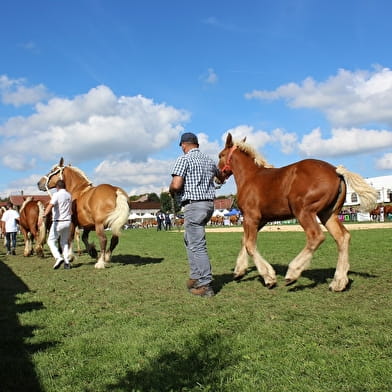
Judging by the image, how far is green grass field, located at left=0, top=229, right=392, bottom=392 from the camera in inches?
127

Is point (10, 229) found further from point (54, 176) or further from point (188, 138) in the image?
point (188, 138)

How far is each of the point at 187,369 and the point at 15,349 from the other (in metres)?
1.84

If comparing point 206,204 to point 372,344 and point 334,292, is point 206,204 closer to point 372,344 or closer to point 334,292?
point 334,292

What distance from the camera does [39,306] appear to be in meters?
6.17

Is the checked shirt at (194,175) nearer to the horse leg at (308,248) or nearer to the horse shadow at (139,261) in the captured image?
the horse leg at (308,248)

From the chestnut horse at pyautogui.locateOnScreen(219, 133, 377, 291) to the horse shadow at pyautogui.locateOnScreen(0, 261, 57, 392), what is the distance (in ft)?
11.9

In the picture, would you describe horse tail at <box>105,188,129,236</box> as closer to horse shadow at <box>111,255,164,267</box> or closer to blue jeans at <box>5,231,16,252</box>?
horse shadow at <box>111,255,164,267</box>

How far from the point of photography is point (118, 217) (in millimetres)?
10609

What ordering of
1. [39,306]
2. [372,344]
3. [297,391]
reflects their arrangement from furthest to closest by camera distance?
[39,306]
[372,344]
[297,391]

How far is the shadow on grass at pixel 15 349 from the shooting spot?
3.27m

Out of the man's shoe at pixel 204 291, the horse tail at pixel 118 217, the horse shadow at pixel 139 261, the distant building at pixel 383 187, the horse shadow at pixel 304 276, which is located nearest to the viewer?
the man's shoe at pixel 204 291

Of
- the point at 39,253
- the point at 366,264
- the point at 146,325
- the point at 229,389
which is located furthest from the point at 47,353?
the point at 39,253

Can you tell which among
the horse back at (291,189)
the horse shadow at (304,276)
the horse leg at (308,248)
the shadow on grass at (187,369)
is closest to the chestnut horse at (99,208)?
the horse shadow at (304,276)

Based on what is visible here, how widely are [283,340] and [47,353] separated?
2.25 meters
